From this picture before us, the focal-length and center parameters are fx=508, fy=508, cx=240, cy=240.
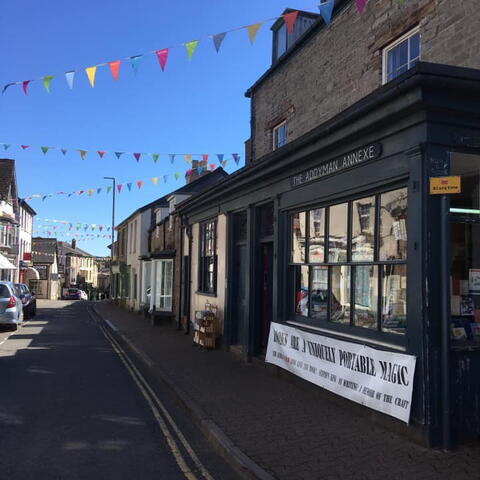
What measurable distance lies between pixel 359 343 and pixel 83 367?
20.6 feet

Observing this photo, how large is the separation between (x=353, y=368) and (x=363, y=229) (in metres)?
1.77

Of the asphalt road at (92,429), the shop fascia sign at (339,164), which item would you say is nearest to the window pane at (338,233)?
the shop fascia sign at (339,164)

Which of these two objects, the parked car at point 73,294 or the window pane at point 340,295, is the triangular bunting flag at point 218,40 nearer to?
the window pane at point 340,295

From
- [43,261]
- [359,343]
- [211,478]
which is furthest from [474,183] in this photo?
[43,261]

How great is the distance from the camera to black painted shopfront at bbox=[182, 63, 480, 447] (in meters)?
5.12

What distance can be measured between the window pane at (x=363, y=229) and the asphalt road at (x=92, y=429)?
302 cm

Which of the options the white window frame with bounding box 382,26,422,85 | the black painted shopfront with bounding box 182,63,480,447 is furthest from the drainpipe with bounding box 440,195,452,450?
the white window frame with bounding box 382,26,422,85

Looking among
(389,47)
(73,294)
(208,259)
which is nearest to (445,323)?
(389,47)

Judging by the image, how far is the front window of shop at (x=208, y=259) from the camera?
13.2 metres

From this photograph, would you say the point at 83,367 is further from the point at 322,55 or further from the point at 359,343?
the point at 322,55

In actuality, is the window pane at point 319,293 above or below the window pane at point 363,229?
below

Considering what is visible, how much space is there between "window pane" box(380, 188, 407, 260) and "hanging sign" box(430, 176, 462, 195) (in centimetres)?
59

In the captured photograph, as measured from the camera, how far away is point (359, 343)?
20.7 feet

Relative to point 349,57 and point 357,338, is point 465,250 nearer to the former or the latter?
point 357,338
